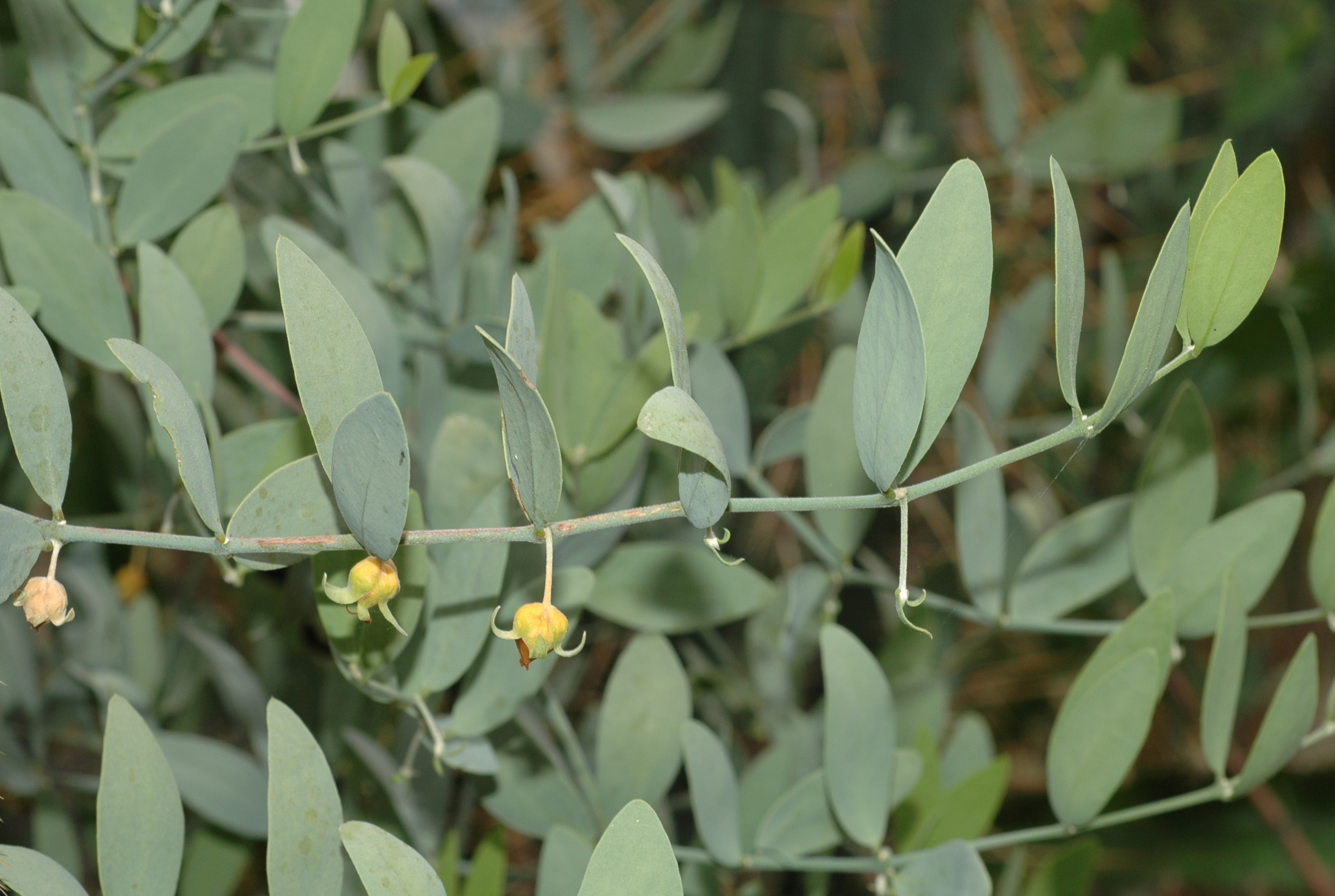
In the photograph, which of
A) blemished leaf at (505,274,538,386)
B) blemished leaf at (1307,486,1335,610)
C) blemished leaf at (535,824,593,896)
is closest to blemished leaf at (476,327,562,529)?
blemished leaf at (505,274,538,386)

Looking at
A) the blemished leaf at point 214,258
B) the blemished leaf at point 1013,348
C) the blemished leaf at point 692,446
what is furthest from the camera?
the blemished leaf at point 1013,348

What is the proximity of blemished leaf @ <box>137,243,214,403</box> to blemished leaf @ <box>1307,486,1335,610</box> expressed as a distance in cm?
29

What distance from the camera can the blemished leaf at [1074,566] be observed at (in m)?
0.32

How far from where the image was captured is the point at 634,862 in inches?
7.8

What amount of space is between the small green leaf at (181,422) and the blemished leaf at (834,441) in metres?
0.17

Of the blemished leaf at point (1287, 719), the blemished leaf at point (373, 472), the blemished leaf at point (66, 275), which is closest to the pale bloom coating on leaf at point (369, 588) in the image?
the blemished leaf at point (373, 472)

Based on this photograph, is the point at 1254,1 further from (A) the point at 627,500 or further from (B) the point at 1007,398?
(A) the point at 627,500

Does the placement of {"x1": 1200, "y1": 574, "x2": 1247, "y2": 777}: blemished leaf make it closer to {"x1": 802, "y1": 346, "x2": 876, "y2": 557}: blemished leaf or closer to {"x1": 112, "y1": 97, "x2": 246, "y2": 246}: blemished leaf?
{"x1": 802, "y1": 346, "x2": 876, "y2": 557}: blemished leaf

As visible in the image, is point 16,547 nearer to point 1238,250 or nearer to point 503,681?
point 503,681

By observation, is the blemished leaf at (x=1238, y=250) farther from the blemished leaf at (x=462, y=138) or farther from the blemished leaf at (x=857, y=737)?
the blemished leaf at (x=462, y=138)

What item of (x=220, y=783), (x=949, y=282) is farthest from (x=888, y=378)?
(x=220, y=783)

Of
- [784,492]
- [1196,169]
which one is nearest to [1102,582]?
[784,492]

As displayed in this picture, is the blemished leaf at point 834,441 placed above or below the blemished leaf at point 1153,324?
below

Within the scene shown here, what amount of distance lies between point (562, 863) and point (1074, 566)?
0.17m
